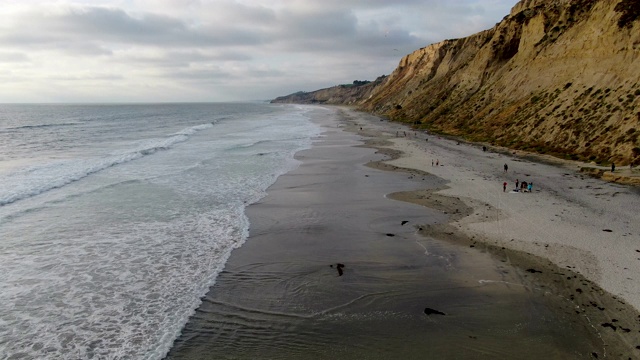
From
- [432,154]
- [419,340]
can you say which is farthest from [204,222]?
[432,154]

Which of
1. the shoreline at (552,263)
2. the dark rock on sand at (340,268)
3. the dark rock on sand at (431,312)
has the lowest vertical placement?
the dark rock on sand at (340,268)

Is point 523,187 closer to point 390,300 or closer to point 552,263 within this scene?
point 552,263

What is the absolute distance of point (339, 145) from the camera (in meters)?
43.0

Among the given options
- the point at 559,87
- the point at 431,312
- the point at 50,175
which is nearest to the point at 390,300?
the point at 431,312

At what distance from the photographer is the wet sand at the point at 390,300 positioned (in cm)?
808

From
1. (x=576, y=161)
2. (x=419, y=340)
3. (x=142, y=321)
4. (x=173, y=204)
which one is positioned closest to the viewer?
(x=419, y=340)

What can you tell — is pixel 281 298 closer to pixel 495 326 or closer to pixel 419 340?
pixel 419 340

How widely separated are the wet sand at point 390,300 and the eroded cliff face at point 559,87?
1842 centimetres

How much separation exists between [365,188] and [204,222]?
31.0 ft

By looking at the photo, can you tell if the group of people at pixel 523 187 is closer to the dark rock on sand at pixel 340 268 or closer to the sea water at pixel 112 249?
the dark rock on sand at pixel 340 268

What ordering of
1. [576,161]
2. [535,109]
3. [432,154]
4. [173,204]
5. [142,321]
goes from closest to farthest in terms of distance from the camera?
1. [142,321]
2. [173,204]
3. [576,161]
4. [432,154]
5. [535,109]

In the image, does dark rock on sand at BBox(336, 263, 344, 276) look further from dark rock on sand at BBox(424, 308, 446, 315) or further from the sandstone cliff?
the sandstone cliff

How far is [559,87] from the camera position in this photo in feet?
123

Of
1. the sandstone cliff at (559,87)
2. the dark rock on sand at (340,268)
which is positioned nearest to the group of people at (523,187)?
the sandstone cliff at (559,87)
